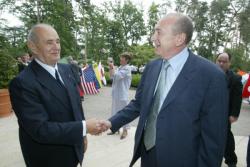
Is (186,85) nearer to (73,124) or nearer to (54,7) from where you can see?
(73,124)

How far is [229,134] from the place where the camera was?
520 centimetres

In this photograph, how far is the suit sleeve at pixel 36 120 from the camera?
262 centimetres

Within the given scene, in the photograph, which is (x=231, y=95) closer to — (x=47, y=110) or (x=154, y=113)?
(x=154, y=113)

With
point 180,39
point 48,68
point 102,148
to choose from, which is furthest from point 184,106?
point 102,148

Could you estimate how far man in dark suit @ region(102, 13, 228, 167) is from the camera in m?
2.41

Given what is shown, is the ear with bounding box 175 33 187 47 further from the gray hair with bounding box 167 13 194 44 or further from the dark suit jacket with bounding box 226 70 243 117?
the dark suit jacket with bounding box 226 70 243 117

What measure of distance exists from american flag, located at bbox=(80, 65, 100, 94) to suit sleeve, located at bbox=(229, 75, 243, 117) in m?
11.1

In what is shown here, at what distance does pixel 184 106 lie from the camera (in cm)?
242

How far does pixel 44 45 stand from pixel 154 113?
3.88ft

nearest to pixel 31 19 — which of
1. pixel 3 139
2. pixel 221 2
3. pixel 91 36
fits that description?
pixel 91 36

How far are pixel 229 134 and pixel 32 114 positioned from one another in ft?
12.0

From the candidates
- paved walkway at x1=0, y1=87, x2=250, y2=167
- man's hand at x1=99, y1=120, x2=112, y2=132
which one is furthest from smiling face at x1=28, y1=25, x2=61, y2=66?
paved walkway at x1=0, y1=87, x2=250, y2=167

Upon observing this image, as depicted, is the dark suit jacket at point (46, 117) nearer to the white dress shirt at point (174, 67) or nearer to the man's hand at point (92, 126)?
the man's hand at point (92, 126)

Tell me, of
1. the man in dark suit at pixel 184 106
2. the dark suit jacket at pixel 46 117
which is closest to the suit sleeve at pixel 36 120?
the dark suit jacket at pixel 46 117
